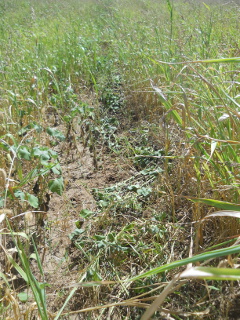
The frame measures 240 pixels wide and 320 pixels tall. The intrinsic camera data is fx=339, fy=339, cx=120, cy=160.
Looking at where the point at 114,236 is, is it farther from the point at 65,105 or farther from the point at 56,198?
the point at 65,105

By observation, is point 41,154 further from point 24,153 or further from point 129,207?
point 129,207

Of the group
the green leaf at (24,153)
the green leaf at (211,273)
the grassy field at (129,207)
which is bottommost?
the grassy field at (129,207)

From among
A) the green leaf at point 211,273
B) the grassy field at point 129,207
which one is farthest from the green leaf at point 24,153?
the green leaf at point 211,273

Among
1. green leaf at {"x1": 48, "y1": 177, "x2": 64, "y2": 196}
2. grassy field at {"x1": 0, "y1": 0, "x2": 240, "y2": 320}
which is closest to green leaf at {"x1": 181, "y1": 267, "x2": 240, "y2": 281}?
grassy field at {"x1": 0, "y1": 0, "x2": 240, "y2": 320}

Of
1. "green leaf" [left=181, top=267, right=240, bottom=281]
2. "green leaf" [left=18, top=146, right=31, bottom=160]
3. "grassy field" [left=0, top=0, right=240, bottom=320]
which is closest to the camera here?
"green leaf" [left=181, top=267, right=240, bottom=281]

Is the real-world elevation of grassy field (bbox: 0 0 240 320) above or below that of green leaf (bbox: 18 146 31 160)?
below

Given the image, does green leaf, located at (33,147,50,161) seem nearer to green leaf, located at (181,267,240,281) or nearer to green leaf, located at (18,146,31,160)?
green leaf, located at (18,146,31,160)

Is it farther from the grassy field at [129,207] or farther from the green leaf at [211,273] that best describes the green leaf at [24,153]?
the green leaf at [211,273]

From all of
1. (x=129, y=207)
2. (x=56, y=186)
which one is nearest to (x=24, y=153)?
(x=56, y=186)

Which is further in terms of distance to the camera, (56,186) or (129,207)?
(129,207)

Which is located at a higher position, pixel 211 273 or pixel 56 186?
pixel 211 273

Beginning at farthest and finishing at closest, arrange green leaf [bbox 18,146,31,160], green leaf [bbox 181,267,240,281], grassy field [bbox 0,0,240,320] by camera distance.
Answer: green leaf [bbox 18,146,31,160] < grassy field [bbox 0,0,240,320] < green leaf [bbox 181,267,240,281]

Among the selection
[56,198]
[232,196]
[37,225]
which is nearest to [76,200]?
[56,198]

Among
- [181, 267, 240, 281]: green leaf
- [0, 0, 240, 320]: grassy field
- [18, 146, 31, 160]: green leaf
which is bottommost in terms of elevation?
[0, 0, 240, 320]: grassy field
